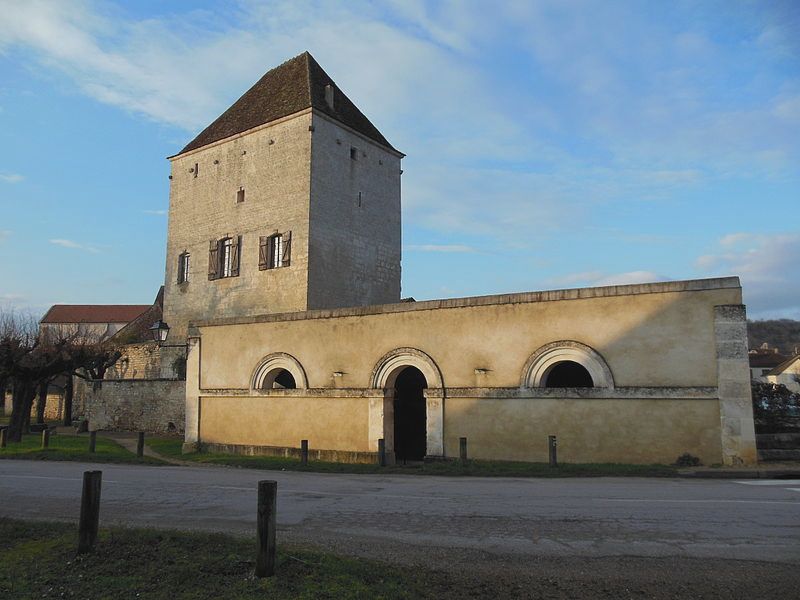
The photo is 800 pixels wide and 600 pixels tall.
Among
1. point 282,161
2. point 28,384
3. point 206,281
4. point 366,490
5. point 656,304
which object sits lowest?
point 366,490

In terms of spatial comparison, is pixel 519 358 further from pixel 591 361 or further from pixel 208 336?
pixel 208 336

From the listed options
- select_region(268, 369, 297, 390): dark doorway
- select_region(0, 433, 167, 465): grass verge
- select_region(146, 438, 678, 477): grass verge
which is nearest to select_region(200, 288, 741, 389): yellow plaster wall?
select_region(268, 369, 297, 390): dark doorway

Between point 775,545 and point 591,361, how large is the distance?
8.48 m

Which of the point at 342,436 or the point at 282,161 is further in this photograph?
the point at 282,161

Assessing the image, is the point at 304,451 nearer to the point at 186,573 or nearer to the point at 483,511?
the point at 483,511

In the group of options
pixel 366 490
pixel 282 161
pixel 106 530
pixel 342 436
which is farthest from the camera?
pixel 282 161

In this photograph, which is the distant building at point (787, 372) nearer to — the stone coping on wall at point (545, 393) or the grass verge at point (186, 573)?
the stone coping on wall at point (545, 393)

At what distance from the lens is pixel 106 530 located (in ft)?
23.6

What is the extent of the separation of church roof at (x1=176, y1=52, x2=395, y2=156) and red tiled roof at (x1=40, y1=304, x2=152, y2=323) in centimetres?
4933

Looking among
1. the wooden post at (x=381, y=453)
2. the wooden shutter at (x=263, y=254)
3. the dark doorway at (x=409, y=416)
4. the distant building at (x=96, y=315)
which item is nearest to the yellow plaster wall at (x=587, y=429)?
the wooden post at (x=381, y=453)

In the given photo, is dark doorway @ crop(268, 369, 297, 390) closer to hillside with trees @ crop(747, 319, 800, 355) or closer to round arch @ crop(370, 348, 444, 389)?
round arch @ crop(370, 348, 444, 389)

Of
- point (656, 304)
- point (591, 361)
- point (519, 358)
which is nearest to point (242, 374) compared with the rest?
point (519, 358)

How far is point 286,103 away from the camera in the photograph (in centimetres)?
2975

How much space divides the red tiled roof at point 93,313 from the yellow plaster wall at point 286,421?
197 feet
